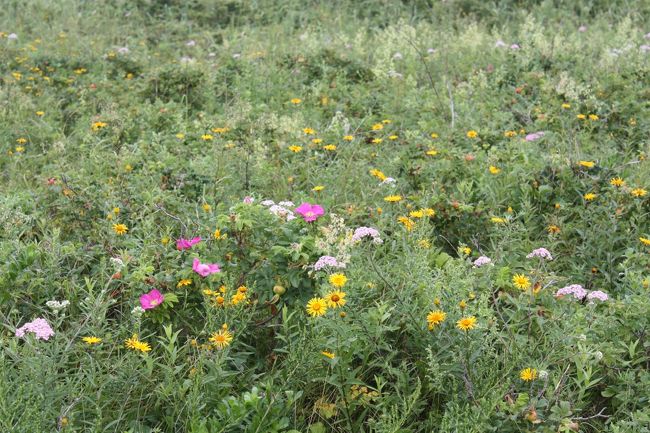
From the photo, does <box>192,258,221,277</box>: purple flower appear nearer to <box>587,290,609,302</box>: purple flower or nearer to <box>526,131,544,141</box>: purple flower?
<box>587,290,609,302</box>: purple flower

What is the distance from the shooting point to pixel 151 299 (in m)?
2.58

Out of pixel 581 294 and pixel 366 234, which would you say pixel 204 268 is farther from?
pixel 581 294

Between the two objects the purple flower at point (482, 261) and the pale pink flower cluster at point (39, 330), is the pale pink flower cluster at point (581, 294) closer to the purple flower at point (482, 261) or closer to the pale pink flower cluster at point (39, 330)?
the purple flower at point (482, 261)

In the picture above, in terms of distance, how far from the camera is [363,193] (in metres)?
3.62

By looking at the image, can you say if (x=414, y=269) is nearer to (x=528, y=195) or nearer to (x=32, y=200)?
(x=528, y=195)

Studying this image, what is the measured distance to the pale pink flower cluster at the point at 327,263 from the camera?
2401 mm

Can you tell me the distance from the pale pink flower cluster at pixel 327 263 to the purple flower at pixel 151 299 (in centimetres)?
64

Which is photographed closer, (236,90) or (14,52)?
(236,90)

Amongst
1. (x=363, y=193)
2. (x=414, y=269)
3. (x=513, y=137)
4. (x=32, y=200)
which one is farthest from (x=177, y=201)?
(x=513, y=137)

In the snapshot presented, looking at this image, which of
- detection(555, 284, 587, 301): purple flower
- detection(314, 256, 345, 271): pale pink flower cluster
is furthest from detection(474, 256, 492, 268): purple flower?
detection(314, 256, 345, 271): pale pink flower cluster

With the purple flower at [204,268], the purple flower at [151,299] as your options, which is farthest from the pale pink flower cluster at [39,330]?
the purple flower at [204,268]

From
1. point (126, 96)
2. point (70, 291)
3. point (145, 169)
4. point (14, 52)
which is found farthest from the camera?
point (14, 52)

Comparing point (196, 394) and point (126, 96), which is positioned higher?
point (196, 394)

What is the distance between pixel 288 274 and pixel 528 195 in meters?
1.71
